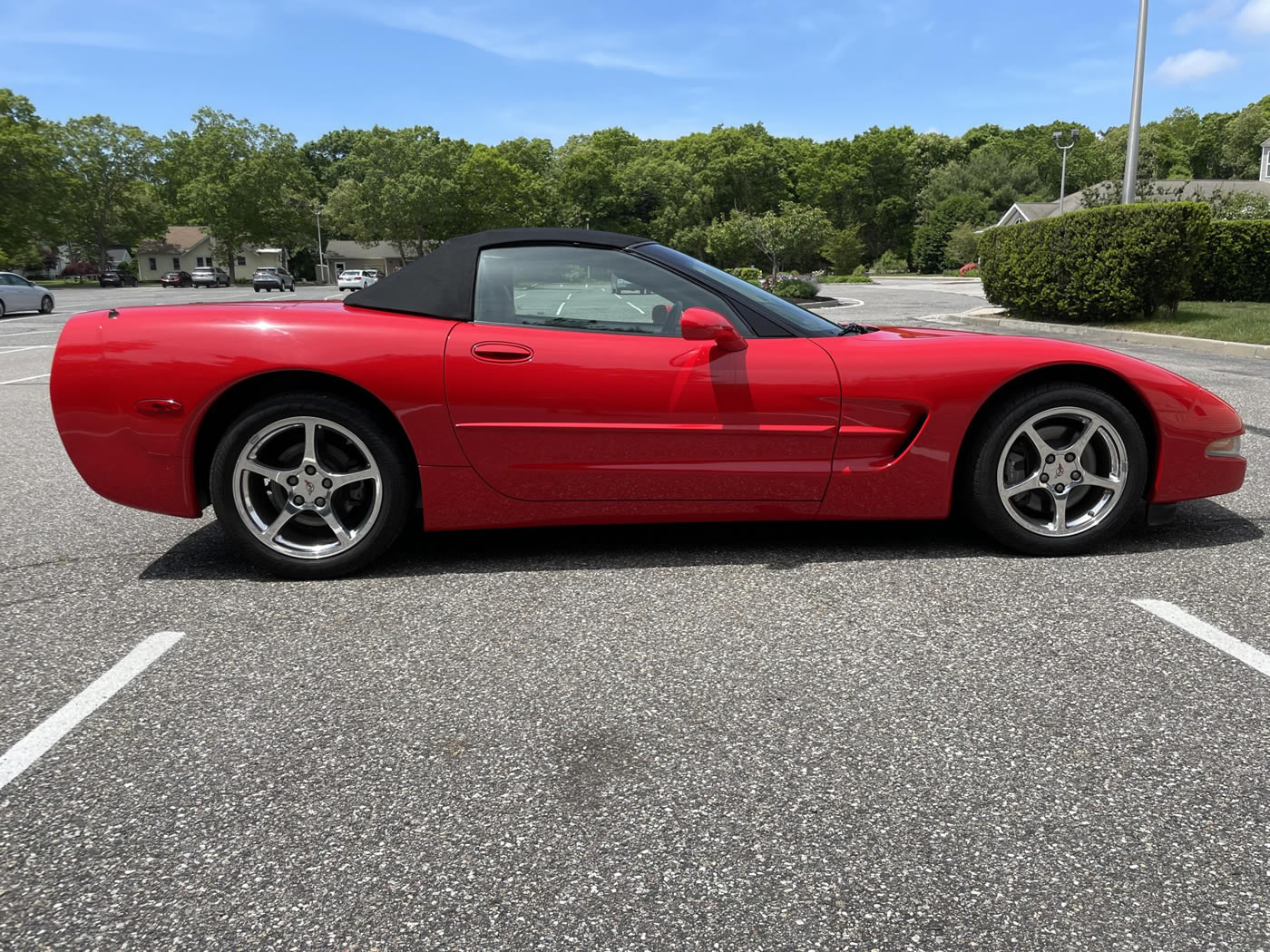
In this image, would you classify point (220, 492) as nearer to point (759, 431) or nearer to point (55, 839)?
point (55, 839)

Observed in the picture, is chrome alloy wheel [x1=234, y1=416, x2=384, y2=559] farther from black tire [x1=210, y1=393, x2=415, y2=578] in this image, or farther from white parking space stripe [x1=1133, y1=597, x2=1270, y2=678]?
white parking space stripe [x1=1133, y1=597, x2=1270, y2=678]

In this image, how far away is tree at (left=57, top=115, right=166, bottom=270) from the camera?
82938 mm

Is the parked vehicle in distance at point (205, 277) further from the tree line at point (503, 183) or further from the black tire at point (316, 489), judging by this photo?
the black tire at point (316, 489)

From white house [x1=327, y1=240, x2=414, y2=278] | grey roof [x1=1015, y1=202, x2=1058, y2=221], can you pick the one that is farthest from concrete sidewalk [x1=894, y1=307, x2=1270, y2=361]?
white house [x1=327, y1=240, x2=414, y2=278]

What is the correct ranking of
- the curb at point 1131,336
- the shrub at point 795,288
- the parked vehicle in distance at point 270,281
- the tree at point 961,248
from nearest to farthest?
the curb at point 1131,336
the shrub at point 795,288
the parked vehicle in distance at point 270,281
the tree at point 961,248

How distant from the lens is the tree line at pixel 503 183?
250ft

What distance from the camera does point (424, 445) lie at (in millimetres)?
3555

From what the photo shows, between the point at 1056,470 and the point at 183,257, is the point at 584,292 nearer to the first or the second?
the point at 1056,470

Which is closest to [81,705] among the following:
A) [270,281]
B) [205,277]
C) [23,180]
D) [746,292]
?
[746,292]

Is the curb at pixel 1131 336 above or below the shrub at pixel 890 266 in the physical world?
below

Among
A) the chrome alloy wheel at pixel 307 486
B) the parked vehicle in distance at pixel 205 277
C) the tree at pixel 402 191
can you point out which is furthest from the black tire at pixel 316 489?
the tree at pixel 402 191

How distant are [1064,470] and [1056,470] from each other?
3cm

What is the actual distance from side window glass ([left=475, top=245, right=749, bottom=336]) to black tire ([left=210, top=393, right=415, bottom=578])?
61cm

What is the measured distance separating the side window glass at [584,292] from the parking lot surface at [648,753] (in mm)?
958
